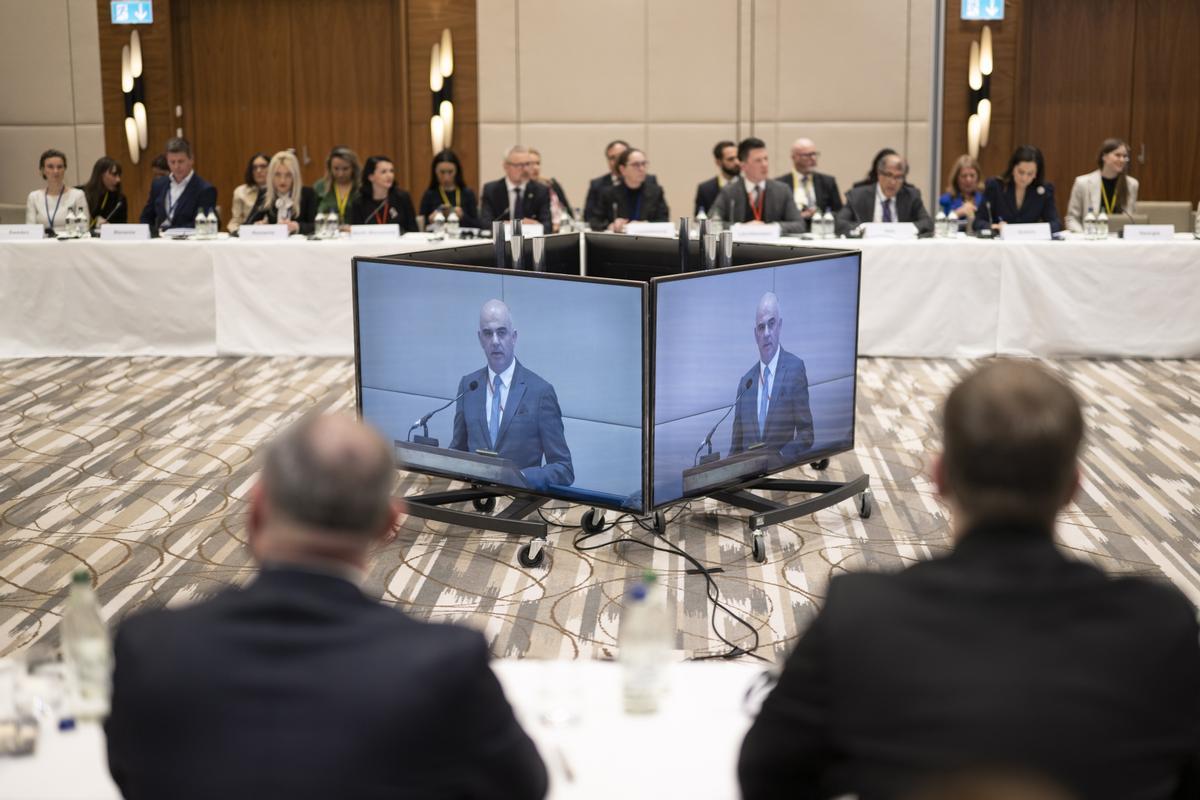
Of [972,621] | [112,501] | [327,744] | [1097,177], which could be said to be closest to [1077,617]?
[972,621]

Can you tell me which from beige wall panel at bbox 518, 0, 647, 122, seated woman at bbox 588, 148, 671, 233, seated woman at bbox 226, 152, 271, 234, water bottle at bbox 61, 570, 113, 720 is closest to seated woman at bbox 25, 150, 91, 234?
seated woman at bbox 226, 152, 271, 234

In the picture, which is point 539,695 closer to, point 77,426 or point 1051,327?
point 77,426

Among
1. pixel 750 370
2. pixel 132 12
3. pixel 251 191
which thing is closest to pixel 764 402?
pixel 750 370

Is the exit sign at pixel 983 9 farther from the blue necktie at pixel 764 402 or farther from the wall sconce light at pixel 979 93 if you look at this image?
the blue necktie at pixel 764 402

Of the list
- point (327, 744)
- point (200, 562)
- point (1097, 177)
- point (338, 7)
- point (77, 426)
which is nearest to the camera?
point (327, 744)

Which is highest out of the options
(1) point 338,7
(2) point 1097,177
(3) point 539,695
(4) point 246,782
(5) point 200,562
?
(1) point 338,7

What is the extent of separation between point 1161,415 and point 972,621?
572 centimetres

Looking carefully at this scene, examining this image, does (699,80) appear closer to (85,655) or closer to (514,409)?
(514,409)

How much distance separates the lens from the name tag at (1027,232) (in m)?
7.97

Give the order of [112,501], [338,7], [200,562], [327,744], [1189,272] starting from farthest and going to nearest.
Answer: [338,7], [1189,272], [112,501], [200,562], [327,744]

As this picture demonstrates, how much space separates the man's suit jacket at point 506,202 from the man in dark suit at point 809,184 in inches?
67.3

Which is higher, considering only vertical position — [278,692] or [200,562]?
[278,692]

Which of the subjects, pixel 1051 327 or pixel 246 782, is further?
pixel 1051 327

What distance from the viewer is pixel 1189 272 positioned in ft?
25.4
